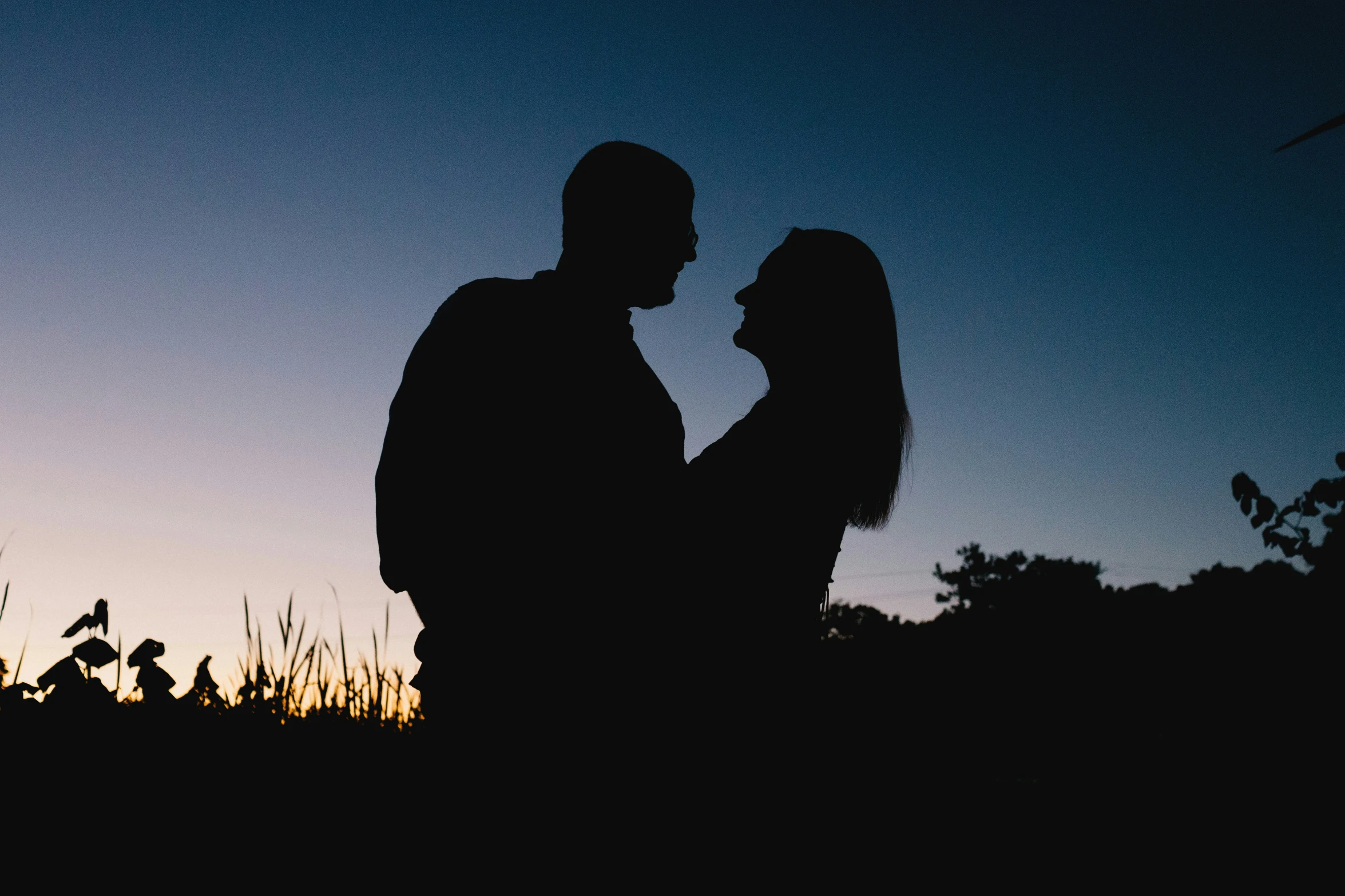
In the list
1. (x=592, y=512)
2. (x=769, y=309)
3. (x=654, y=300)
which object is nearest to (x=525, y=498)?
(x=592, y=512)

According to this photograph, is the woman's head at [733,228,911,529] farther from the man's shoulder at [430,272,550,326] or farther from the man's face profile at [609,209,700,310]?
the man's shoulder at [430,272,550,326]

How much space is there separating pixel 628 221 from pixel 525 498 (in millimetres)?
686

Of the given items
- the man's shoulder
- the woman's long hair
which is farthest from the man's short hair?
the woman's long hair

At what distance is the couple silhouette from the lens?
117 centimetres

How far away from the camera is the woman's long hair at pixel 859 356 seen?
1645 mm

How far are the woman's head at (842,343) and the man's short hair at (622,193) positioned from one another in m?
0.30

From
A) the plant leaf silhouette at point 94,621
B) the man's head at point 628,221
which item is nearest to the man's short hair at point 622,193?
the man's head at point 628,221

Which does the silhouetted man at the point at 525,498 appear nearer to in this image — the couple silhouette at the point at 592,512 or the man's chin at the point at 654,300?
the couple silhouette at the point at 592,512

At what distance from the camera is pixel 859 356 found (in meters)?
1.74

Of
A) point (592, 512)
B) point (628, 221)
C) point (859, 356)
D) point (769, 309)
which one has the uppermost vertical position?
point (628, 221)

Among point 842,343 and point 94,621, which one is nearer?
point 842,343

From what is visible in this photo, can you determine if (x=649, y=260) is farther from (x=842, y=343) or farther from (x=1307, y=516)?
(x=1307, y=516)

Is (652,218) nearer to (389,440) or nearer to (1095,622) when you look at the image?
(389,440)

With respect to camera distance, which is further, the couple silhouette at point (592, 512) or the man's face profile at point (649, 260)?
the man's face profile at point (649, 260)
